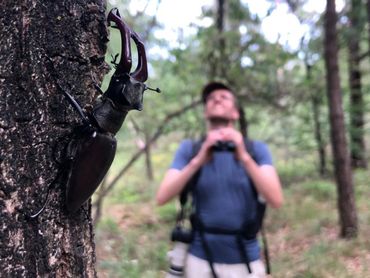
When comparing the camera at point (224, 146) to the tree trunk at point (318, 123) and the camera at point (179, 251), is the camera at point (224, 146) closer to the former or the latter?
the camera at point (179, 251)

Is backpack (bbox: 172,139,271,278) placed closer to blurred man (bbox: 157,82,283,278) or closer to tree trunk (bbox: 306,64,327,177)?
blurred man (bbox: 157,82,283,278)

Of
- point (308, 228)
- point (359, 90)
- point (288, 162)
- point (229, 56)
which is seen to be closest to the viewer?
point (308, 228)

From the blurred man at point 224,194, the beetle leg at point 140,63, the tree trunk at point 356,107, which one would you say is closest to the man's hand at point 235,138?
the blurred man at point 224,194

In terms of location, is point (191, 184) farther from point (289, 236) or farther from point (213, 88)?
point (289, 236)

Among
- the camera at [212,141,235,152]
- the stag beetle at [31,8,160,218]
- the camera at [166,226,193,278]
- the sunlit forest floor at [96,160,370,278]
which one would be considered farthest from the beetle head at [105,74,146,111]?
the sunlit forest floor at [96,160,370,278]

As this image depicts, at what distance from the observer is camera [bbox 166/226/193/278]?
2.73m

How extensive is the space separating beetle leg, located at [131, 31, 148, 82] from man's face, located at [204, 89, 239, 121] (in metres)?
1.20

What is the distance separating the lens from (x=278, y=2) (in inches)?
357

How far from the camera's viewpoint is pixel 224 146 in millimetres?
2793

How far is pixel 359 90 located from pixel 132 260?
7.66 metres

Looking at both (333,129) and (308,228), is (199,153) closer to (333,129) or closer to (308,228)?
(333,129)

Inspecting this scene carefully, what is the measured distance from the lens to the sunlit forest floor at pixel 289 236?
5.92 metres

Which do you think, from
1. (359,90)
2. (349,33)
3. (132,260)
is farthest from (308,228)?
(359,90)

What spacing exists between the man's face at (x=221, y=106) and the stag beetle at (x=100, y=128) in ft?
4.05
